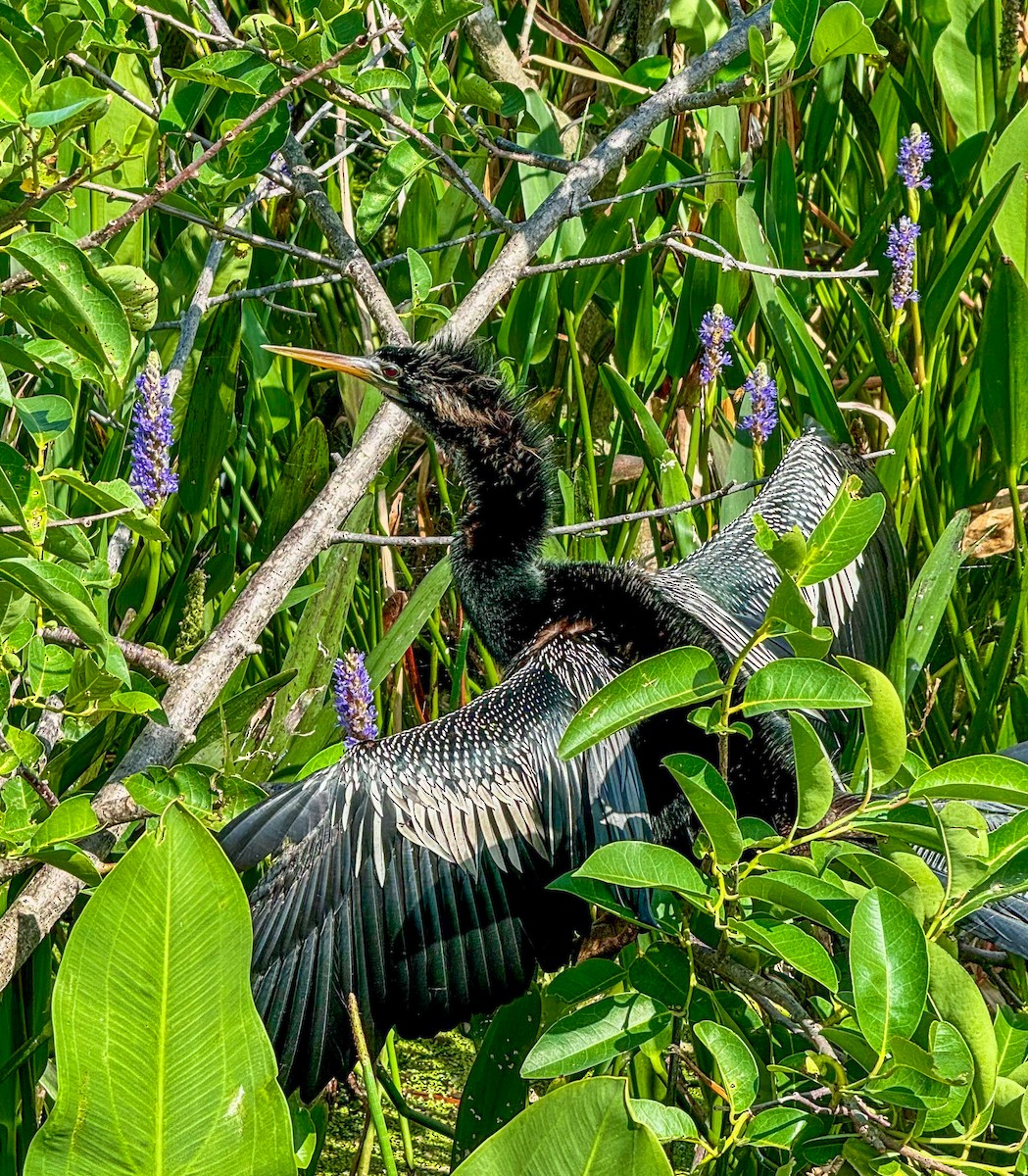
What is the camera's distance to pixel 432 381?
2.03 meters

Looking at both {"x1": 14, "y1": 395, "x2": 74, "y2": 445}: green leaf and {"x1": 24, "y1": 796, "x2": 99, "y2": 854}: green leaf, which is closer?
{"x1": 24, "y1": 796, "x2": 99, "y2": 854}: green leaf

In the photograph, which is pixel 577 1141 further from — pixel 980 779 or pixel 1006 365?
pixel 1006 365

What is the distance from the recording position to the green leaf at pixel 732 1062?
1069 millimetres

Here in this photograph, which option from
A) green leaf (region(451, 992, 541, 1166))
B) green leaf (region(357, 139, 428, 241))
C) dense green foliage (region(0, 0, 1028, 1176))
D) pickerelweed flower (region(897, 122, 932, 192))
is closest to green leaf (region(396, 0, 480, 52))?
dense green foliage (region(0, 0, 1028, 1176))

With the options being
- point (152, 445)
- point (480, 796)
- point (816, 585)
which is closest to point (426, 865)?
point (480, 796)

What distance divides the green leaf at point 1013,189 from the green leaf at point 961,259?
0.03 meters

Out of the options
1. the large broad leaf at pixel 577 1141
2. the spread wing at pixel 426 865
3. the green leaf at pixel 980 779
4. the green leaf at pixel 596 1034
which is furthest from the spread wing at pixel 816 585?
the large broad leaf at pixel 577 1141

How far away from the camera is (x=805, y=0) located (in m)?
1.65

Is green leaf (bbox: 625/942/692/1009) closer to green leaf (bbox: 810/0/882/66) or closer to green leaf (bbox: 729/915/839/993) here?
green leaf (bbox: 729/915/839/993)

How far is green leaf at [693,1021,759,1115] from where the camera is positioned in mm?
1069

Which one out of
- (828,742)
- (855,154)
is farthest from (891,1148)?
(855,154)

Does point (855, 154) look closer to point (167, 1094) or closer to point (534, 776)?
point (534, 776)

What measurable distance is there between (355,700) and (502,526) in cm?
58

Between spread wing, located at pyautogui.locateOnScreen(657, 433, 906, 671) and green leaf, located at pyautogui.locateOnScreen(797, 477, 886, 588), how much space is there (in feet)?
3.59
